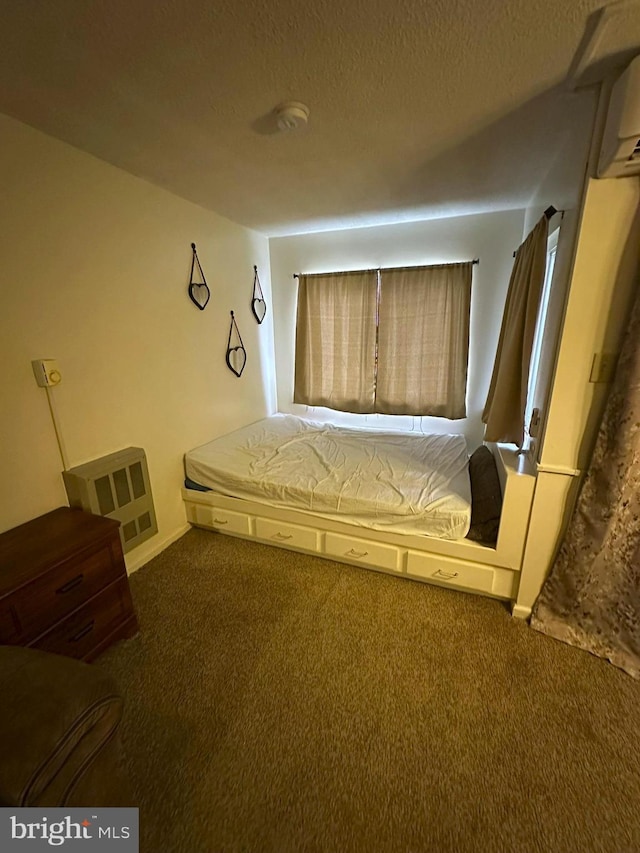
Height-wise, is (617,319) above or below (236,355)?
above

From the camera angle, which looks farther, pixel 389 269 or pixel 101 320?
pixel 389 269

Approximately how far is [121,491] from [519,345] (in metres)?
2.46

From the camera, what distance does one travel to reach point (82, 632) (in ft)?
4.90

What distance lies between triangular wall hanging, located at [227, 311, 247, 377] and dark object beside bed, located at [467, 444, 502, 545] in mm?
2101

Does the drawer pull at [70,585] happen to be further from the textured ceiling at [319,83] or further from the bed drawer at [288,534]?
the textured ceiling at [319,83]

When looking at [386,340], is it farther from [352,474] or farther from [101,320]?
[101,320]

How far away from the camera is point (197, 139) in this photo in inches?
63.0

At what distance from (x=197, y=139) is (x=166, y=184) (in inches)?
25.9

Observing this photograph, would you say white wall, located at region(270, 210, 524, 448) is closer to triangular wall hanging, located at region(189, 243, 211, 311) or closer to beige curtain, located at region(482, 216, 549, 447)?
beige curtain, located at region(482, 216, 549, 447)

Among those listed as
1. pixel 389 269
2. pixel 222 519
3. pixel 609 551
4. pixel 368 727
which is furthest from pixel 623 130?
pixel 222 519

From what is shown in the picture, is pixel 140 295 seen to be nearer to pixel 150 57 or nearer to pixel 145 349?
pixel 145 349

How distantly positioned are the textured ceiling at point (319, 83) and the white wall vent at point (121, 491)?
1599 millimetres

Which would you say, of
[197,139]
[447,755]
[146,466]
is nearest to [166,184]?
[197,139]

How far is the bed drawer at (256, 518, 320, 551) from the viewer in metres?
2.23
